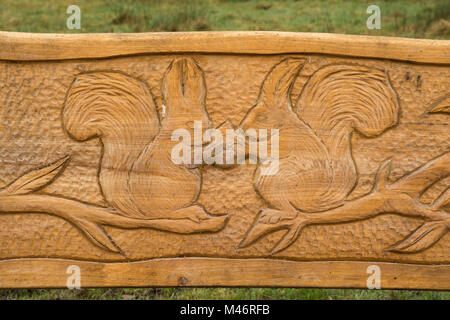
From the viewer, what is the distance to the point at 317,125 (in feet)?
5.24

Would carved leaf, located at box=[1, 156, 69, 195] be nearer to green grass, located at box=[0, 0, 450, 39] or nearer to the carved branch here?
the carved branch

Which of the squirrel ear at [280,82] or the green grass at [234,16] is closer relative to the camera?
the squirrel ear at [280,82]

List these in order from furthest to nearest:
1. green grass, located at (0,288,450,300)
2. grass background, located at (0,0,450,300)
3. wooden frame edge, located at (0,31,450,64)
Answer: grass background, located at (0,0,450,300) < green grass, located at (0,288,450,300) < wooden frame edge, located at (0,31,450,64)

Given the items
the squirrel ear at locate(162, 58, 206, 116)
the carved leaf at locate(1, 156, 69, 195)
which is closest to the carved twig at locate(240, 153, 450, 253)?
the squirrel ear at locate(162, 58, 206, 116)

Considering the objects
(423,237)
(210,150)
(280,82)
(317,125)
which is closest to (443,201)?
(423,237)

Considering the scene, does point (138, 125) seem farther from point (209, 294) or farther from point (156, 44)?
point (209, 294)

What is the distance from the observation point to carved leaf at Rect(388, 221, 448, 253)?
1.62 metres

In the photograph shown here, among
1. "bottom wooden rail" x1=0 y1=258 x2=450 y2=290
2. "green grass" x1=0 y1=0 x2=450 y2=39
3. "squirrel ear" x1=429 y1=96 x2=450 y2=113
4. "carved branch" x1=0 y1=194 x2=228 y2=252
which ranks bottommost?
"bottom wooden rail" x1=0 y1=258 x2=450 y2=290

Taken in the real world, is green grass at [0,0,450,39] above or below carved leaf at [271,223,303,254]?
above

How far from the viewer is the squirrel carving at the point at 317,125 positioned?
1586 mm

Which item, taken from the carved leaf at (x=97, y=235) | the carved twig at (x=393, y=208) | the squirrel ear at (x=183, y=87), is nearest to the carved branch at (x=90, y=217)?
the carved leaf at (x=97, y=235)

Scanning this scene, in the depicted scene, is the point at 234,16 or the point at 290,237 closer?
the point at 290,237

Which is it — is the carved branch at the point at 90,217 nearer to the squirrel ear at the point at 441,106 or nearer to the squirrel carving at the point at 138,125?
the squirrel carving at the point at 138,125

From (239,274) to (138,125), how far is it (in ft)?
1.89
